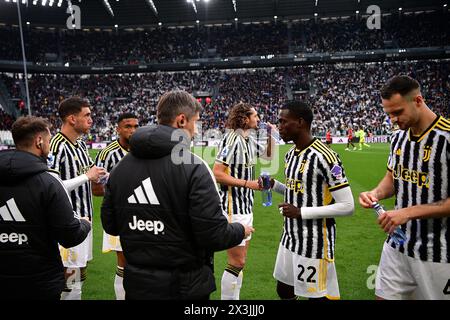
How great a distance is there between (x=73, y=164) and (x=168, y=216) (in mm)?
2731

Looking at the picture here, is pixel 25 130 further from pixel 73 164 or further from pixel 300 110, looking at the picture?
pixel 300 110

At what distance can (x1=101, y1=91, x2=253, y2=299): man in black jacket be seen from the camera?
2.34 m

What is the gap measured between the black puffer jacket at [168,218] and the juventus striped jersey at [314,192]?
133cm

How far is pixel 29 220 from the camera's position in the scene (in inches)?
111

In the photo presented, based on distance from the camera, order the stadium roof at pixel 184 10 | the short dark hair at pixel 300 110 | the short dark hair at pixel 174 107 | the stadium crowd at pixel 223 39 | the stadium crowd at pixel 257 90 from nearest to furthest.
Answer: the short dark hair at pixel 174 107
the short dark hair at pixel 300 110
the stadium crowd at pixel 257 90
the stadium roof at pixel 184 10
the stadium crowd at pixel 223 39

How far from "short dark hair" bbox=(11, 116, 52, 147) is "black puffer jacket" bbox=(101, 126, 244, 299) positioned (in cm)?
105

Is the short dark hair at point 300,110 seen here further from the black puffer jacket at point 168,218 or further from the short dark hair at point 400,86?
the black puffer jacket at point 168,218

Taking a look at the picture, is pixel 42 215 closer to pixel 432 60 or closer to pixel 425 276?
pixel 425 276

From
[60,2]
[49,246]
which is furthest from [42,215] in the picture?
[60,2]

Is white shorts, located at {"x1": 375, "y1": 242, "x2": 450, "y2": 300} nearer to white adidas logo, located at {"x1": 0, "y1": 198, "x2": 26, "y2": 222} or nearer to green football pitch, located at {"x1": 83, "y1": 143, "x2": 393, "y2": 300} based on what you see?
green football pitch, located at {"x1": 83, "y1": 143, "x2": 393, "y2": 300}

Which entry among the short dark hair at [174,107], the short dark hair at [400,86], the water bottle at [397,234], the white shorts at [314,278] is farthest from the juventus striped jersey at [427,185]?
the short dark hair at [174,107]

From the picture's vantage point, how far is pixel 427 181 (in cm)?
299

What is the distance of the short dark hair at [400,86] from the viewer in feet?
9.73

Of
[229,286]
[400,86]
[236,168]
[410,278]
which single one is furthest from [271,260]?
[400,86]
